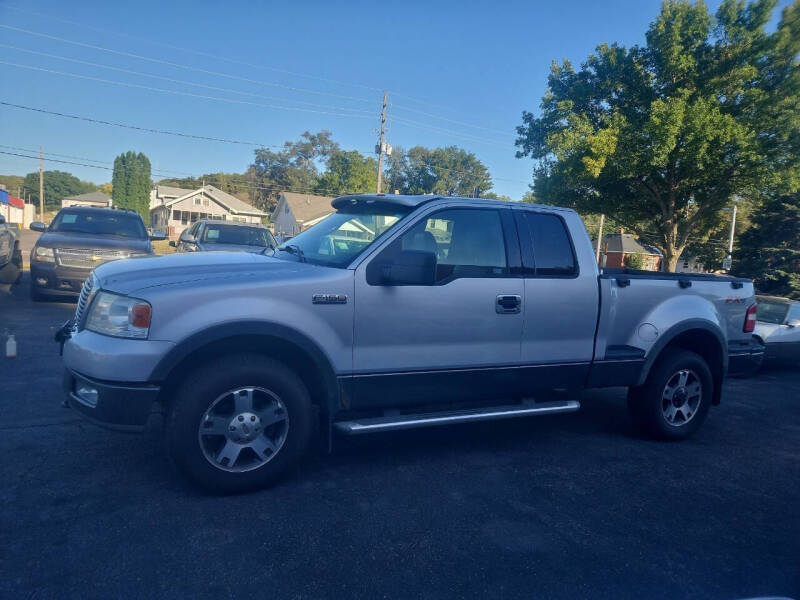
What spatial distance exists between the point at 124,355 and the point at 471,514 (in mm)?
2252

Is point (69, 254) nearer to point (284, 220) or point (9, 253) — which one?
point (9, 253)

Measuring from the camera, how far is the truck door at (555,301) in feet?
15.3

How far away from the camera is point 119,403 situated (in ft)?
11.3

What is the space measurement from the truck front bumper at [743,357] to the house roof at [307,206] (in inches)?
1860

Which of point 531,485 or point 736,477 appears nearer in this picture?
point 531,485

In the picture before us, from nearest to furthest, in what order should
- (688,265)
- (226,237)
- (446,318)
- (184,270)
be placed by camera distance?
(184,270) < (446,318) < (226,237) < (688,265)

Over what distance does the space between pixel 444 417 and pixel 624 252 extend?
61.7 m

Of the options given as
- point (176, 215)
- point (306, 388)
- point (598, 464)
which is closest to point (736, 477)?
point (598, 464)

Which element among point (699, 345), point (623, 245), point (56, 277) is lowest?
point (56, 277)

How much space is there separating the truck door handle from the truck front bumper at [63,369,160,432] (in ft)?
7.83

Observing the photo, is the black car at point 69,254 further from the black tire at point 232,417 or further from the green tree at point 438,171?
the green tree at point 438,171

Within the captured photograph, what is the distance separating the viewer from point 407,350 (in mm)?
4172

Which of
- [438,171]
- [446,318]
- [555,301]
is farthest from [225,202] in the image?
[446,318]

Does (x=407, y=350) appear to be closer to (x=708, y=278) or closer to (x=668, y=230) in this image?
(x=708, y=278)
